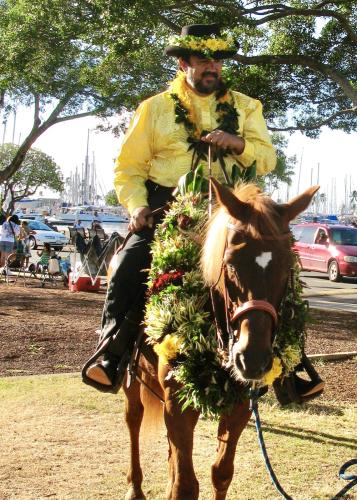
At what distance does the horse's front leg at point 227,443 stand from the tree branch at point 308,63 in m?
7.28

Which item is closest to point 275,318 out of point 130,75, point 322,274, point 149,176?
point 149,176

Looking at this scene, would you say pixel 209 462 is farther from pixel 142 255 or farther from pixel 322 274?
pixel 322 274

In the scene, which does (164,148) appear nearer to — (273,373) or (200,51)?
(200,51)

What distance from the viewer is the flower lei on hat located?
451 centimetres

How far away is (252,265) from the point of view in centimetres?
325

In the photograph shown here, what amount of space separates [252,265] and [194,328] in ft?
2.12

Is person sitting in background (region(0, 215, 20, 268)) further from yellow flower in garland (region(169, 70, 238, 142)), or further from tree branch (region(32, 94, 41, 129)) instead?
yellow flower in garland (region(169, 70, 238, 142))

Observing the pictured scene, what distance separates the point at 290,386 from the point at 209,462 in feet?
5.99

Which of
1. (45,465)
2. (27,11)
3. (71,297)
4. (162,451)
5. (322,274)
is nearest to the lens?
(45,465)

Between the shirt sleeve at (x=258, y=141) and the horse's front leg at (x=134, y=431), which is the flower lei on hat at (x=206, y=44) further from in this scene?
the horse's front leg at (x=134, y=431)

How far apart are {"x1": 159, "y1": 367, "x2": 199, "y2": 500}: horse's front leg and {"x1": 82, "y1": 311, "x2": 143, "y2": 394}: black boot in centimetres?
65

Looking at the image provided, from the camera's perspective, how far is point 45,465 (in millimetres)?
5598

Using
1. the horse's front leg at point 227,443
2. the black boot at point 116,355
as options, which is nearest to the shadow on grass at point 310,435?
the horse's front leg at point 227,443

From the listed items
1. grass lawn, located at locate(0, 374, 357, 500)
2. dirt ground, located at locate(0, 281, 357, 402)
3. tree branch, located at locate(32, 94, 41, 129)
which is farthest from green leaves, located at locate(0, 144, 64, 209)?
grass lawn, located at locate(0, 374, 357, 500)
